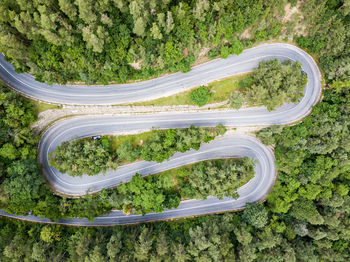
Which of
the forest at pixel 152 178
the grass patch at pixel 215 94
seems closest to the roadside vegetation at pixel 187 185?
the forest at pixel 152 178

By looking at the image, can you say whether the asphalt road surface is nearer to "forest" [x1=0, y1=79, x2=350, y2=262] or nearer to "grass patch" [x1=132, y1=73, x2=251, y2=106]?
"grass patch" [x1=132, y1=73, x2=251, y2=106]

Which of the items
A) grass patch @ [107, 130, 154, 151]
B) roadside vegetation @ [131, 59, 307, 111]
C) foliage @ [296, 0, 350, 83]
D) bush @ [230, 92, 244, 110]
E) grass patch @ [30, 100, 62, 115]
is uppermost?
foliage @ [296, 0, 350, 83]

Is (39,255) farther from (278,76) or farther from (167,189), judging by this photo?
(278,76)

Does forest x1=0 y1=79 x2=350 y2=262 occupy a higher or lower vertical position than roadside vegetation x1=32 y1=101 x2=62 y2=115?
lower

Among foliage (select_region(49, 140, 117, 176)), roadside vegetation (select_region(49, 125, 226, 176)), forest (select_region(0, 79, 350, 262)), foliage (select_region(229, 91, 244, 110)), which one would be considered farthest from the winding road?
foliage (select_region(229, 91, 244, 110))

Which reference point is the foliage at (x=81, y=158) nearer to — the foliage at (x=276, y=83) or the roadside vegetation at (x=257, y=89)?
the roadside vegetation at (x=257, y=89)
